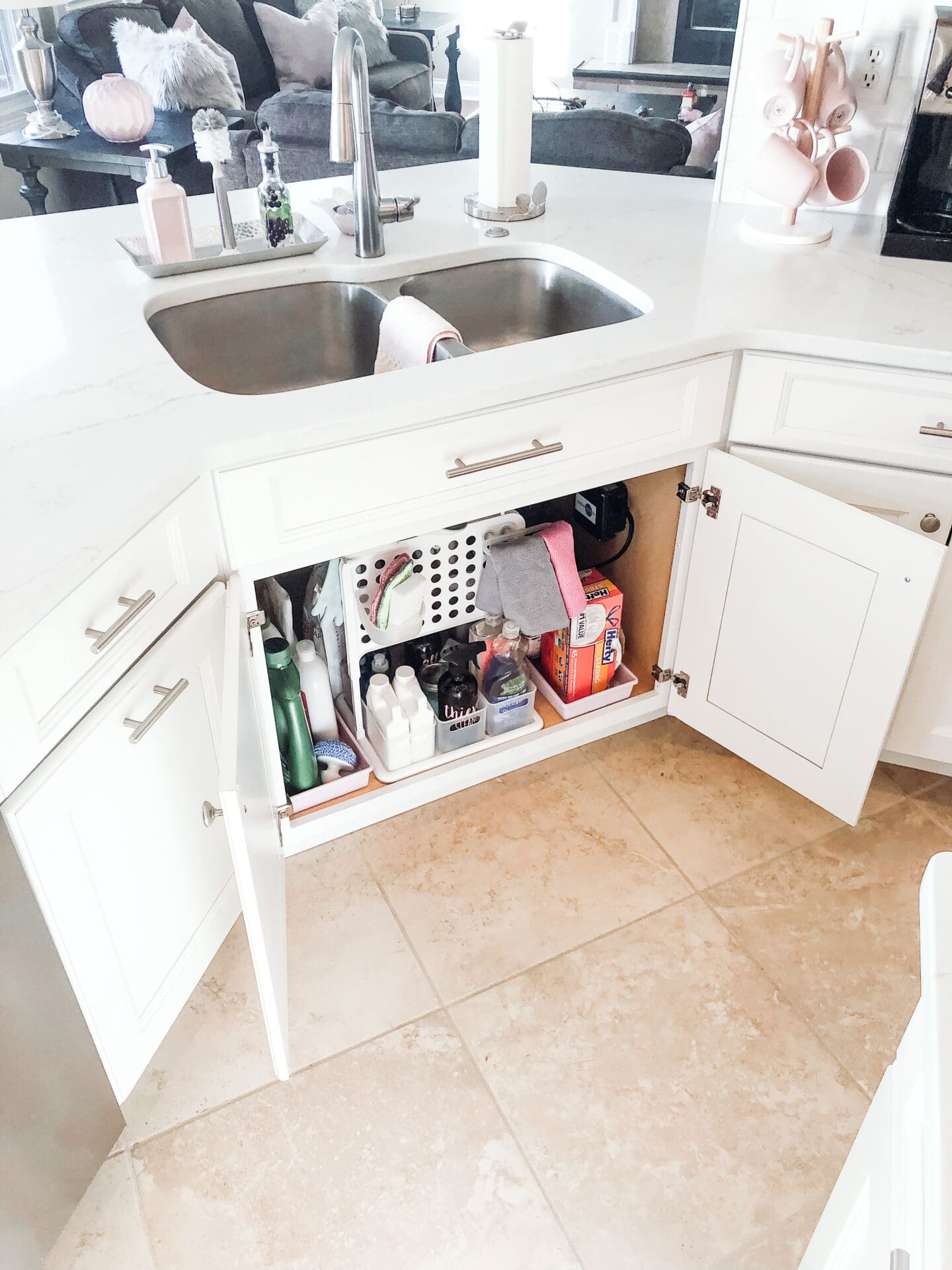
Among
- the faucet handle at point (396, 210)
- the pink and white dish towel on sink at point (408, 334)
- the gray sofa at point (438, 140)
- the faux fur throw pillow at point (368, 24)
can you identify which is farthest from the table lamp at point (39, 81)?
the pink and white dish towel on sink at point (408, 334)

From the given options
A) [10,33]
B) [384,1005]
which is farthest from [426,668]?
[10,33]

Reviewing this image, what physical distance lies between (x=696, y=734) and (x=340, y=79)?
53.8 inches

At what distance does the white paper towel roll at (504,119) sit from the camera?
163cm

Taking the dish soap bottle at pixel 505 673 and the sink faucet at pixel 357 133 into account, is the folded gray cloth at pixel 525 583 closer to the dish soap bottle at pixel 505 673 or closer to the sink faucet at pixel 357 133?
the dish soap bottle at pixel 505 673

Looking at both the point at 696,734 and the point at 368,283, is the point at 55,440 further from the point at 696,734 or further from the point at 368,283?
the point at 696,734

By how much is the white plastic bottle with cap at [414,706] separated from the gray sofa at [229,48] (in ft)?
11.1

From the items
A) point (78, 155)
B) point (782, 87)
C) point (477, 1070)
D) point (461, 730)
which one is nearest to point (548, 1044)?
point (477, 1070)

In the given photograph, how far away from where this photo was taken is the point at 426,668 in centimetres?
180

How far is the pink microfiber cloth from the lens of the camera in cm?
169

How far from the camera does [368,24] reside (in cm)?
537

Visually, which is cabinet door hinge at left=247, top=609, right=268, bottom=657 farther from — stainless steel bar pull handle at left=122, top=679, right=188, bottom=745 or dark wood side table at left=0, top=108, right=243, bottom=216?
dark wood side table at left=0, top=108, right=243, bottom=216

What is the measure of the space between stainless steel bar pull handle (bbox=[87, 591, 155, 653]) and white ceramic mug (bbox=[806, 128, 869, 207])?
1.38m

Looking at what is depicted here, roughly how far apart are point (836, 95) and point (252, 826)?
5.05 feet

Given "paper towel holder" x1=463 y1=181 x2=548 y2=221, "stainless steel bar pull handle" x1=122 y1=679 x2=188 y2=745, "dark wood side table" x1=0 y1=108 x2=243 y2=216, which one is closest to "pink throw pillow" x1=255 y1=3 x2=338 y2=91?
"dark wood side table" x1=0 y1=108 x2=243 y2=216
